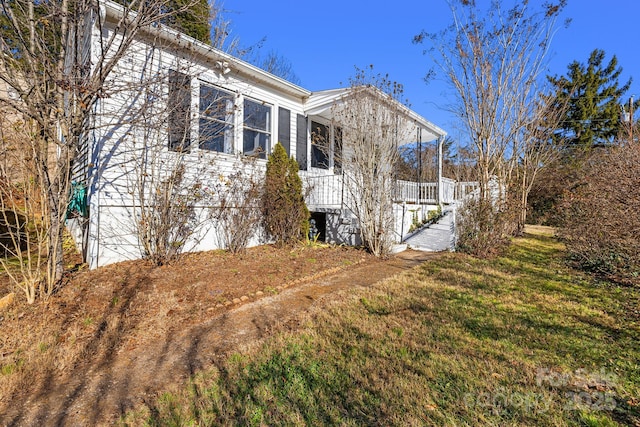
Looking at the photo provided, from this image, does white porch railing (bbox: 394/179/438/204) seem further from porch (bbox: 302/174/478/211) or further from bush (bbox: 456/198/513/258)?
bush (bbox: 456/198/513/258)

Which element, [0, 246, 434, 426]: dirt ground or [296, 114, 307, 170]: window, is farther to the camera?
[296, 114, 307, 170]: window

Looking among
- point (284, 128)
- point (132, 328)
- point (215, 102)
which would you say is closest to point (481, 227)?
point (284, 128)

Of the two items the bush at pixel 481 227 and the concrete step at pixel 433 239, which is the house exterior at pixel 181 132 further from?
the bush at pixel 481 227

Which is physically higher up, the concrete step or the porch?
the porch

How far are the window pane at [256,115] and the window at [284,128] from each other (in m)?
0.34

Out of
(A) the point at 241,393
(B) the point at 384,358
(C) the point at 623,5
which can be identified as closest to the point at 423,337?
(B) the point at 384,358

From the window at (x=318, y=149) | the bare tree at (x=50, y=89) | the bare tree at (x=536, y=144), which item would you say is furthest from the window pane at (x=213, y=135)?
the bare tree at (x=536, y=144)

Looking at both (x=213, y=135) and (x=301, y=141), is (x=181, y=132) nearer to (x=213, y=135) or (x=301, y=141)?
(x=213, y=135)

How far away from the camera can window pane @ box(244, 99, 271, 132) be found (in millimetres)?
7820

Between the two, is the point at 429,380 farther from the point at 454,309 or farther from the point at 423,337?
the point at 454,309

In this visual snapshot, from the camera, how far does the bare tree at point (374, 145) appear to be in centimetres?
685

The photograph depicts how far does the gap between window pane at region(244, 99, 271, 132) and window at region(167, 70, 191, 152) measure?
1.84 metres

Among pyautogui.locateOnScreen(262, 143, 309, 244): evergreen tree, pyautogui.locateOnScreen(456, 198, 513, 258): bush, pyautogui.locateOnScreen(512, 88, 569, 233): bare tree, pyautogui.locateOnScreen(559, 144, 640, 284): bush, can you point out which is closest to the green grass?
pyautogui.locateOnScreen(559, 144, 640, 284): bush

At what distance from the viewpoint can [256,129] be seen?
26.2ft
